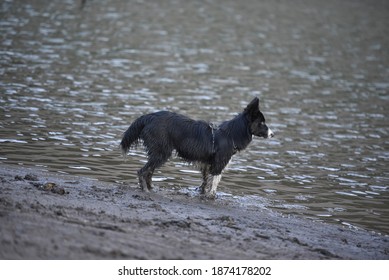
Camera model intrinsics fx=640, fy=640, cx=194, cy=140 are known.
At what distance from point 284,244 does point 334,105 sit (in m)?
11.3

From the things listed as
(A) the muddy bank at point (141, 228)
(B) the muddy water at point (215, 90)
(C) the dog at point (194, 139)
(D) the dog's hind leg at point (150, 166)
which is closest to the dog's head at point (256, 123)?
(C) the dog at point (194, 139)

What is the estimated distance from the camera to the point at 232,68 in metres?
23.1

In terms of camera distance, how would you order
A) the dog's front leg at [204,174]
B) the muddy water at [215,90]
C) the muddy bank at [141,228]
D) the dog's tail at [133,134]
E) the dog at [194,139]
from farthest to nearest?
the muddy water at [215,90] < the dog's front leg at [204,174] < the dog's tail at [133,134] < the dog at [194,139] < the muddy bank at [141,228]

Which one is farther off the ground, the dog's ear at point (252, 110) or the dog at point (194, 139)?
the dog's ear at point (252, 110)

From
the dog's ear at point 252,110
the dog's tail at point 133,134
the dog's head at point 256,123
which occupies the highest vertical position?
the dog's ear at point 252,110

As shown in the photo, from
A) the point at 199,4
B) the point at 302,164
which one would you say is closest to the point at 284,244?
the point at 302,164

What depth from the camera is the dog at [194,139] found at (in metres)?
10.2

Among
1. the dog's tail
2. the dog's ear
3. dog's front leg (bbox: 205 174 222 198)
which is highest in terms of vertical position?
the dog's ear

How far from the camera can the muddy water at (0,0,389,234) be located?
11836 mm

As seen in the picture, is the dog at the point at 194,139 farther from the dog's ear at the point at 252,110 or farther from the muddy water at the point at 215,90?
the muddy water at the point at 215,90

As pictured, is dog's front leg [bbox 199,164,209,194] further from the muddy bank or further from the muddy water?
the muddy water

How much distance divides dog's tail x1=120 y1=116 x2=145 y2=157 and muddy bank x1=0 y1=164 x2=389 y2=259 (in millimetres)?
704

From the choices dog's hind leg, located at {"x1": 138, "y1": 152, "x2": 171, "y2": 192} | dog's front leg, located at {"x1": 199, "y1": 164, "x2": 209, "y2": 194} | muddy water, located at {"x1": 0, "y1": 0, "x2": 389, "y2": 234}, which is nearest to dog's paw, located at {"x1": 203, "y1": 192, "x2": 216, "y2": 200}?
dog's front leg, located at {"x1": 199, "y1": 164, "x2": 209, "y2": 194}
